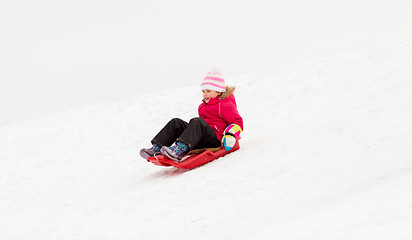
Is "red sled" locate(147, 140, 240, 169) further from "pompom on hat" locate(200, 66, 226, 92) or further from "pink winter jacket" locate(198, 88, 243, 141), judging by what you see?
"pompom on hat" locate(200, 66, 226, 92)

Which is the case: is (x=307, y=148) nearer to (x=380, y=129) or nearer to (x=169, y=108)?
(x=380, y=129)

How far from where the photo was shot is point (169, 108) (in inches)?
332

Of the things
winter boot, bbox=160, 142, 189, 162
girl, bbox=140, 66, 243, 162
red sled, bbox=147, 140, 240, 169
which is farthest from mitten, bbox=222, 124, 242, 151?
winter boot, bbox=160, 142, 189, 162

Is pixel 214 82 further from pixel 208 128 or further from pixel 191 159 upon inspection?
pixel 191 159

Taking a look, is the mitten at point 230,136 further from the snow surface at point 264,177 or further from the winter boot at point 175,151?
the winter boot at point 175,151

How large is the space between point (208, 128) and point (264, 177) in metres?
1.13

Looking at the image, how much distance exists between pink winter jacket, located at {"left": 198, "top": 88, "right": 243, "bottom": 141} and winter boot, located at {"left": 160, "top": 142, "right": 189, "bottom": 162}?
51 centimetres

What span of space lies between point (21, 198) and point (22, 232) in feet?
5.32

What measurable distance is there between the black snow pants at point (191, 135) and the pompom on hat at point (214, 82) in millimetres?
494

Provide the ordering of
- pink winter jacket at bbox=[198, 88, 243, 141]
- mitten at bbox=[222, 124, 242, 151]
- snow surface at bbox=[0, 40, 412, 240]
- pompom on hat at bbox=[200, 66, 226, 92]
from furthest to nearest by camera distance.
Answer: pompom on hat at bbox=[200, 66, 226, 92] → pink winter jacket at bbox=[198, 88, 243, 141] → mitten at bbox=[222, 124, 242, 151] → snow surface at bbox=[0, 40, 412, 240]

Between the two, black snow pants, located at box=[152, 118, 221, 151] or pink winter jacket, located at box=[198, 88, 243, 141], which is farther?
pink winter jacket, located at box=[198, 88, 243, 141]

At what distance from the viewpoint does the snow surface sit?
8.07 feet

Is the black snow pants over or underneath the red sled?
over

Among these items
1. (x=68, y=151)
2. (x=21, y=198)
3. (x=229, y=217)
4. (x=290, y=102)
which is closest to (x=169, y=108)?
(x=68, y=151)
